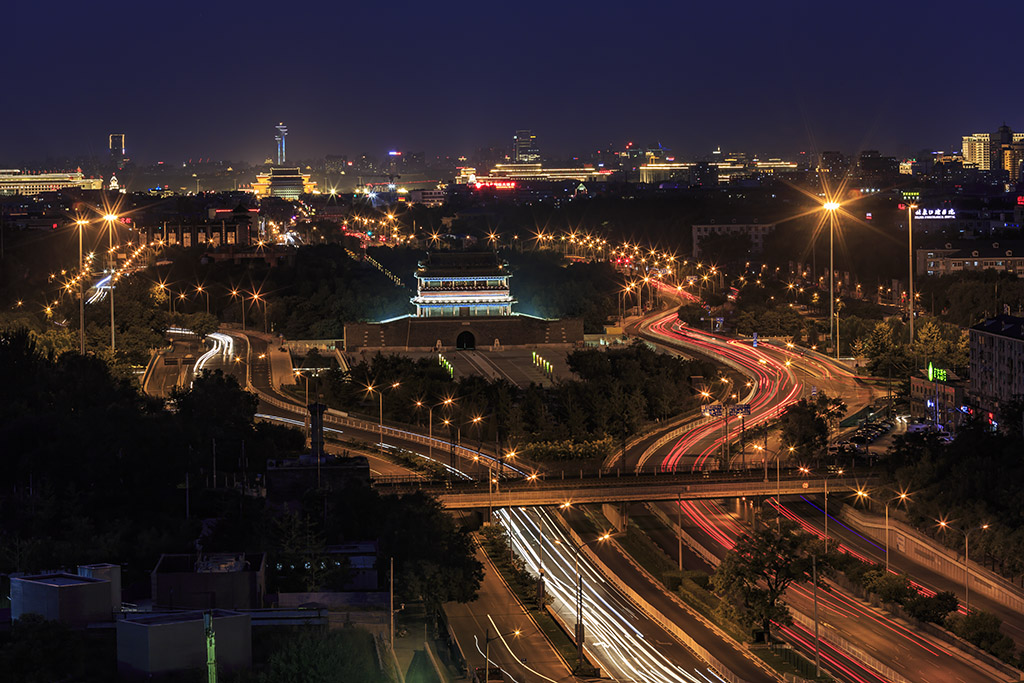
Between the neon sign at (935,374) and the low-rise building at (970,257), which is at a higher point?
the low-rise building at (970,257)

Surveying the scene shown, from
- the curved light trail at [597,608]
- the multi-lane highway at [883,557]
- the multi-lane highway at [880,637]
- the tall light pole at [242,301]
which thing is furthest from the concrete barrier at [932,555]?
the tall light pole at [242,301]

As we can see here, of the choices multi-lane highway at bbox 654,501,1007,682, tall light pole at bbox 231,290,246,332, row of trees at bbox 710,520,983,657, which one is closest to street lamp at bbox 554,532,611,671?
multi-lane highway at bbox 654,501,1007,682

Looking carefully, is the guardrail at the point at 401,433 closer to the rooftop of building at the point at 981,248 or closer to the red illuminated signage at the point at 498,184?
the rooftop of building at the point at 981,248

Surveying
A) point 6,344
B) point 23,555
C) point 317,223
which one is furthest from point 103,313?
point 317,223

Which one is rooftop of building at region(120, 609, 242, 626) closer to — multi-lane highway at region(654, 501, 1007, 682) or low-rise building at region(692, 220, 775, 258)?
multi-lane highway at region(654, 501, 1007, 682)

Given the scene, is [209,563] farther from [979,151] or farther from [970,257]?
[979,151]

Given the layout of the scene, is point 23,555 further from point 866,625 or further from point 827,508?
point 827,508
